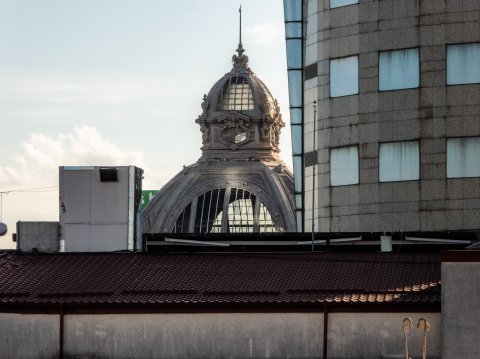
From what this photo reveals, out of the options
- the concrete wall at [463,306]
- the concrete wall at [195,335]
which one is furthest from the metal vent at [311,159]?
the concrete wall at [463,306]

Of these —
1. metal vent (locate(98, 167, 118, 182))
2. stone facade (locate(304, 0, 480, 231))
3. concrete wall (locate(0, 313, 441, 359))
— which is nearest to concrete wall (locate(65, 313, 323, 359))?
concrete wall (locate(0, 313, 441, 359))

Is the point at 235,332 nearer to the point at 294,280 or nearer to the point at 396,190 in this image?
the point at 294,280

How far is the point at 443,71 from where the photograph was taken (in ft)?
321

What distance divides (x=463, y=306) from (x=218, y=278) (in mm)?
8527

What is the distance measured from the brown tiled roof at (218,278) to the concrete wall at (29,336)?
487 mm

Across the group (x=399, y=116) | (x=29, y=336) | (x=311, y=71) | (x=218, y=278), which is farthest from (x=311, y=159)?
(x=29, y=336)

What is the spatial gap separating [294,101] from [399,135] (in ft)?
59.4

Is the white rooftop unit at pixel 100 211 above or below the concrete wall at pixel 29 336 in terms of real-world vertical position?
above

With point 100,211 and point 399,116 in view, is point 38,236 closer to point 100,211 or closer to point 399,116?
point 100,211

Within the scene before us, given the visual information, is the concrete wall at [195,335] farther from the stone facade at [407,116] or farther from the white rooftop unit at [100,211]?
the stone facade at [407,116]

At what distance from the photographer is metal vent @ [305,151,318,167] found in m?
108

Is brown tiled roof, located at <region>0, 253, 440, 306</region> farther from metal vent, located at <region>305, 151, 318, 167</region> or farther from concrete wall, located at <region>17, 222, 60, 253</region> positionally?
metal vent, located at <region>305, 151, 318, 167</region>

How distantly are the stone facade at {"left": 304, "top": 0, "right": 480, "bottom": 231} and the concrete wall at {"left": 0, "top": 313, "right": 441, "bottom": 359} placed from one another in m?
46.1

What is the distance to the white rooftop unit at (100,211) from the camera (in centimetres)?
7044
